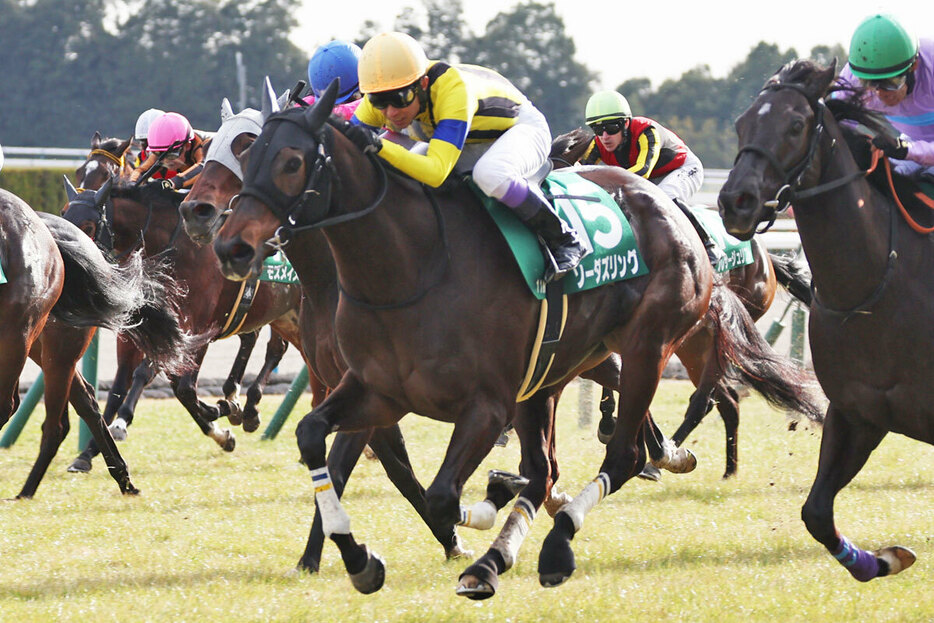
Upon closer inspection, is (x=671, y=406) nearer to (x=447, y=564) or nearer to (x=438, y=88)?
(x=447, y=564)

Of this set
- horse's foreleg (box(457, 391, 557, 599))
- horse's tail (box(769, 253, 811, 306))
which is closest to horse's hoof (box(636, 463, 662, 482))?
horse's foreleg (box(457, 391, 557, 599))

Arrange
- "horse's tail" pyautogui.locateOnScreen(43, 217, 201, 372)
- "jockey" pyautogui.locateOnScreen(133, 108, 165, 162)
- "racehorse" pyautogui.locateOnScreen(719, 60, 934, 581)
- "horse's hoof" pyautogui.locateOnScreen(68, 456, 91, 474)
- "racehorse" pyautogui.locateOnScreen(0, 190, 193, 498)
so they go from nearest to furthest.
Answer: "racehorse" pyautogui.locateOnScreen(719, 60, 934, 581) → "racehorse" pyautogui.locateOnScreen(0, 190, 193, 498) → "horse's tail" pyautogui.locateOnScreen(43, 217, 201, 372) → "horse's hoof" pyautogui.locateOnScreen(68, 456, 91, 474) → "jockey" pyautogui.locateOnScreen(133, 108, 165, 162)

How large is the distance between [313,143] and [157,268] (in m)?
3.69

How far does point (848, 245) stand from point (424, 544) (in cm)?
250

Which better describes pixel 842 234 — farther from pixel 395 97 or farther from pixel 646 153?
pixel 646 153

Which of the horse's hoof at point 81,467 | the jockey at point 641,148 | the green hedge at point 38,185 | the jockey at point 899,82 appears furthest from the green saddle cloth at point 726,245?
the green hedge at point 38,185

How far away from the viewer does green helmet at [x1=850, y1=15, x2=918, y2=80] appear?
15.0ft

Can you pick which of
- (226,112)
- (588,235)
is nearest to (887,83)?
(588,235)

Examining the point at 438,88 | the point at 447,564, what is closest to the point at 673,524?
the point at 447,564

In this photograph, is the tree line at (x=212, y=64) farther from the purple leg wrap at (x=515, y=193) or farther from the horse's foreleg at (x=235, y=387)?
the purple leg wrap at (x=515, y=193)

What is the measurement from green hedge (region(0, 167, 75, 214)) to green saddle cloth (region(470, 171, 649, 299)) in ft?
68.5

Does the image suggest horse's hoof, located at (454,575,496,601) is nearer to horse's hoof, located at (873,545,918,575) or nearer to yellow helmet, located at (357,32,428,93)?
horse's hoof, located at (873,545,918,575)

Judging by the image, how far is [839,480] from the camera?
481cm

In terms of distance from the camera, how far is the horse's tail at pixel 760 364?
289 inches
